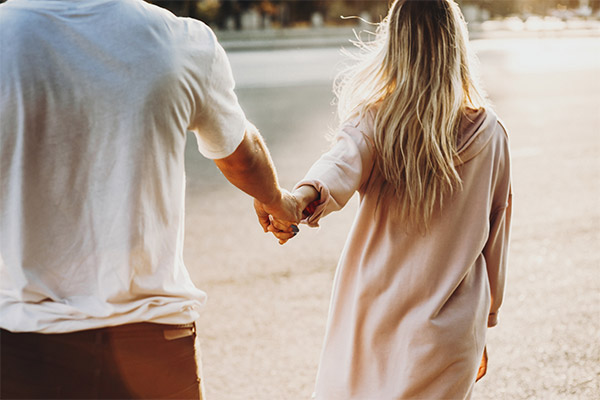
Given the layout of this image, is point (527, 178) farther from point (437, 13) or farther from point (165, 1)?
point (165, 1)

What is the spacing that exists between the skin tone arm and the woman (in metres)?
0.08

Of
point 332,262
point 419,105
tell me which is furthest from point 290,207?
point 332,262

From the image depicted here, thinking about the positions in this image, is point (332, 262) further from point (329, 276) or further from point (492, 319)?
point (492, 319)

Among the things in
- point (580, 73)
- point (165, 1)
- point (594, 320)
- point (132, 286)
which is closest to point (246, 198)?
point (594, 320)

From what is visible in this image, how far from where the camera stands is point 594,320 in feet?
14.1

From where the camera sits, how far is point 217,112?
5.71 ft

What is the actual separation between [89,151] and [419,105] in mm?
1059

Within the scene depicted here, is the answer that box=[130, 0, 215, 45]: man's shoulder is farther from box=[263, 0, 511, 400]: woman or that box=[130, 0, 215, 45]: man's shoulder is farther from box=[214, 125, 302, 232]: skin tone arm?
box=[263, 0, 511, 400]: woman

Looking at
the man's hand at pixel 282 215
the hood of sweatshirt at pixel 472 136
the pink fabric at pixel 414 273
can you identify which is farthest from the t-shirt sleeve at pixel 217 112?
the hood of sweatshirt at pixel 472 136

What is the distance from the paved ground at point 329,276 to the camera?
3678 mm

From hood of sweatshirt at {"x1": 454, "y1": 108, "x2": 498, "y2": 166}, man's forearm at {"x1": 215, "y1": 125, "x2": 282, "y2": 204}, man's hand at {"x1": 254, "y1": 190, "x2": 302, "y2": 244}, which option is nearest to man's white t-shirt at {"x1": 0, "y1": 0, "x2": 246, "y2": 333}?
man's forearm at {"x1": 215, "y1": 125, "x2": 282, "y2": 204}

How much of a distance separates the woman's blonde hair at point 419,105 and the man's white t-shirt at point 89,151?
75 cm

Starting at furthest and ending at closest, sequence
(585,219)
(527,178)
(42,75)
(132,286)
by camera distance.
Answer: (527,178), (585,219), (132,286), (42,75)

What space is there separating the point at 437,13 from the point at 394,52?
0.59ft
